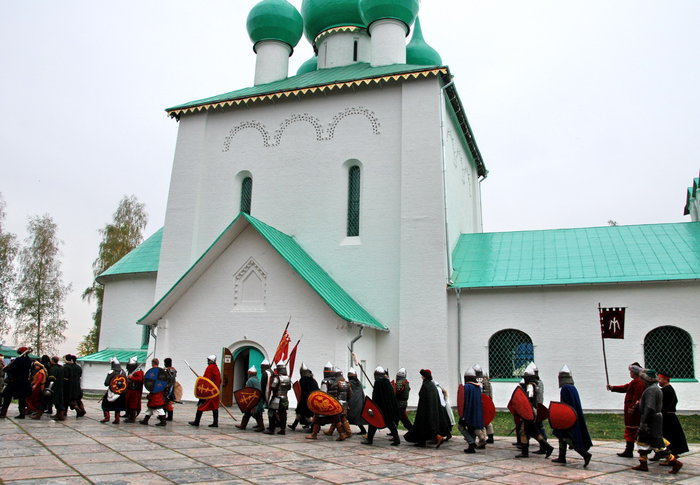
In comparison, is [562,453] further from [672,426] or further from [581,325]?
[581,325]

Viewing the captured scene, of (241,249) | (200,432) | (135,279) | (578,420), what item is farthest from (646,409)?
(135,279)

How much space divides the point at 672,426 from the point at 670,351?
8474mm

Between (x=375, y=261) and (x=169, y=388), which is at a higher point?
(x=375, y=261)

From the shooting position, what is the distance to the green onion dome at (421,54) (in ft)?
79.0

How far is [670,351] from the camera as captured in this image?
610 inches

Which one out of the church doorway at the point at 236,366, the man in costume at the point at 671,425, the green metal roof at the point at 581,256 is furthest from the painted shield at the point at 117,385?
the green metal roof at the point at 581,256

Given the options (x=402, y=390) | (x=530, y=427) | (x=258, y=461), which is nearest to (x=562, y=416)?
(x=530, y=427)

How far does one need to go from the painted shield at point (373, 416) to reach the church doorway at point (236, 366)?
265 inches

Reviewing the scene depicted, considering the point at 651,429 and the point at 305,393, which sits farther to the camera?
the point at 305,393

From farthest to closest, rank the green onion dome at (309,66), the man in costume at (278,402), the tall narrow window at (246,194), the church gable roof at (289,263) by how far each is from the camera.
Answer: the green onion dome at (309,66) < the tall narrow window at (246,194) < the church gable roof at (289,263) < the man in costume at (278,402)

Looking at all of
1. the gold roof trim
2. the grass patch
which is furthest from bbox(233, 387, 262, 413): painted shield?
the gold roof trim

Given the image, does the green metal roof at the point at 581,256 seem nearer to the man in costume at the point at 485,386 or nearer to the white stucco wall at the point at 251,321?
the white stucco wall at the point at 251,321

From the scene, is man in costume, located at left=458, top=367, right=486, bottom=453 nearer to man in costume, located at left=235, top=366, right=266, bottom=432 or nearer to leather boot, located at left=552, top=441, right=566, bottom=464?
leather boot, located at left=552, top=441, right=566, bottom=464

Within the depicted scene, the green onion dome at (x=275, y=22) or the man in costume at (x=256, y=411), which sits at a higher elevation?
the green onion dome at (x=275, y=22)
